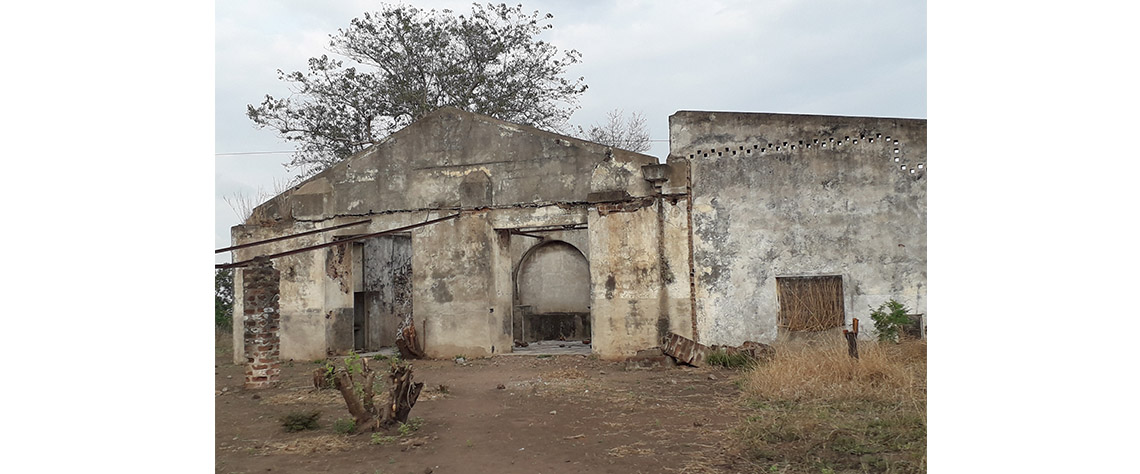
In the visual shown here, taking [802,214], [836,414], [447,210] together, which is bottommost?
[836,414]

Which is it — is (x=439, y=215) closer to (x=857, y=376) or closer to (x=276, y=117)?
(x=857, y=376)

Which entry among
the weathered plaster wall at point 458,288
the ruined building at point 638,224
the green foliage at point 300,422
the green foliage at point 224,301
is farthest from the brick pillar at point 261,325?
the green foliage at point 224,301

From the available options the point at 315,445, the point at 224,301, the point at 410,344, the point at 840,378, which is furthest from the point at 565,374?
the point at 224,301

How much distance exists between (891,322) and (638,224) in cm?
410

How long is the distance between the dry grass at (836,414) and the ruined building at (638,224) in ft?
8.57

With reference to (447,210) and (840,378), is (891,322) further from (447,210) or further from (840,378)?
(447,210)

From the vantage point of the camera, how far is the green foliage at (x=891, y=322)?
11.1 metres

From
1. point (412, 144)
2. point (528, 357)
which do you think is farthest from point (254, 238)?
point (528, 357)

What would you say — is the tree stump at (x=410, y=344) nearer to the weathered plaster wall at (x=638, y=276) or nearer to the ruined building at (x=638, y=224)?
the ruined building at (x=638, y=224)

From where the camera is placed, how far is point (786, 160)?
12.3 metres

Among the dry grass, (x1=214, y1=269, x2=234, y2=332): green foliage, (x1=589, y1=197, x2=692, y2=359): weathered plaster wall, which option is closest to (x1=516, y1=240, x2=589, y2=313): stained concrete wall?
(x1=589, y1=197, x2=692, y2=359): weathered plaster wall

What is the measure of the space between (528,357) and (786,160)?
5.51 m

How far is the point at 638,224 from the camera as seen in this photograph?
1276 centimetres

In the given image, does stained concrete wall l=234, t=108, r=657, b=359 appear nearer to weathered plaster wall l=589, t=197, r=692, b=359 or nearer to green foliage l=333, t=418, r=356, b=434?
weathered plaster wall l=589, t=197, r=692, b=359
